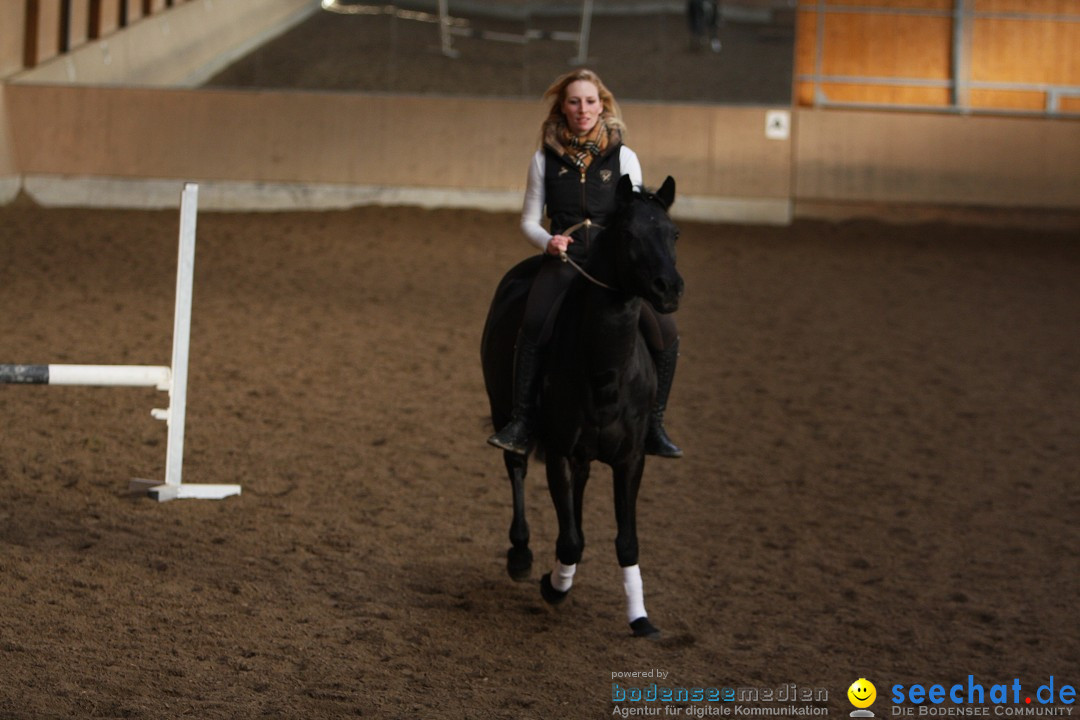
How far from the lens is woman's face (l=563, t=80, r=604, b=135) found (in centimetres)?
478

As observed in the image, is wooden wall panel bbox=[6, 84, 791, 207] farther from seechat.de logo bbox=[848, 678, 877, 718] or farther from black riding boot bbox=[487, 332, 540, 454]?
seechat.de logo bbox=[848, 678, 877, 718]

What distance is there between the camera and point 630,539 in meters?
4.93

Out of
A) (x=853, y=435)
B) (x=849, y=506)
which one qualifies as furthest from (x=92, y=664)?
(x=853, y=435)

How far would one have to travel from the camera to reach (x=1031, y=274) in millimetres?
12773

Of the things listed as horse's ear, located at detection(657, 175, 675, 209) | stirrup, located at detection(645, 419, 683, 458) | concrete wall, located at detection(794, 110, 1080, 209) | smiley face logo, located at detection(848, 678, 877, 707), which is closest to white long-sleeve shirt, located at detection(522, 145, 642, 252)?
horse's ear, located at detection(657, 175, 675, 209)

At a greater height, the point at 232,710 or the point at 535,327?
the point at 535,327

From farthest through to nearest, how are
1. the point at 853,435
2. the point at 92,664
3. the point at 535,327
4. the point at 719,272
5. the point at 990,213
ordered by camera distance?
1. the point at 990,213
2. the point at 719,272
3. the point at 853,435
4. the point at 535,327
5. the point at 92,664

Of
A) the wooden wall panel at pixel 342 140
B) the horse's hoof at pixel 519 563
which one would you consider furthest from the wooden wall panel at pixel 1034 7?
the horse's hoof at pixel 519 563

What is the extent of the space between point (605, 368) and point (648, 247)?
57cm

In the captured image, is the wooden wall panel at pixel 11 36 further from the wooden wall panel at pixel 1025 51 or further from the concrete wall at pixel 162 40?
the wooden wall panel at pixel 1025 51

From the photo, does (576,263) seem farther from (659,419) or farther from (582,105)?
(659,419)

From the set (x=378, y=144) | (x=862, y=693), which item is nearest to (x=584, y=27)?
(x=378, y=144)

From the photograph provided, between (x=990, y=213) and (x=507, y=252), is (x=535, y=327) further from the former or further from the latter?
(x=990, y=213)

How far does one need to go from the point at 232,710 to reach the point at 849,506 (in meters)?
4.10
